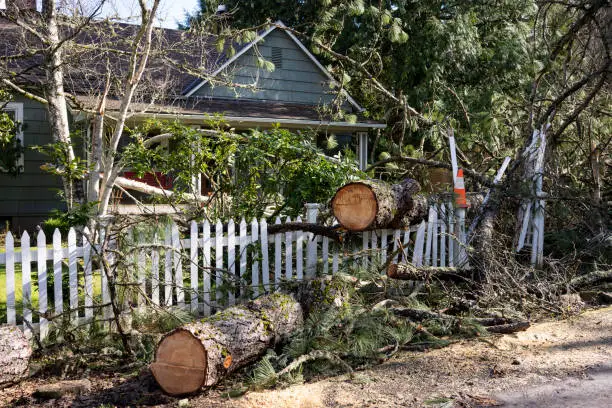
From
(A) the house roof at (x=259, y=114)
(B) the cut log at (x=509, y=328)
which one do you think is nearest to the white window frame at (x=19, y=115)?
(A) the house roof at (x=259, y=114)

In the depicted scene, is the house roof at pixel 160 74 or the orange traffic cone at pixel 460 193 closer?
the orange traffic cone at pixel 460 193

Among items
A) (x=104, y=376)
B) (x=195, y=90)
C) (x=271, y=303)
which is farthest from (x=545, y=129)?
(x=195, y=90)

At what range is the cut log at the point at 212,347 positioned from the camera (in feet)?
12.8

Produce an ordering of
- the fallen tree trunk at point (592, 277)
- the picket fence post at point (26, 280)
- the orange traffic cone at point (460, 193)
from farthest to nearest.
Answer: the orange traffic cone at point (460, 193), the fallen tree trunk at point (592, 277), the picket fence post at point (26, 280)

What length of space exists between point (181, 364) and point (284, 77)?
39.7ft

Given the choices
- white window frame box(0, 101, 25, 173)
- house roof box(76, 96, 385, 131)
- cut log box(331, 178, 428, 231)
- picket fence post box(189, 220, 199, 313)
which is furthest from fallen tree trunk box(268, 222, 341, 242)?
white window frame box(0, 101, 25, 173)

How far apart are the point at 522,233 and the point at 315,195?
2727mm

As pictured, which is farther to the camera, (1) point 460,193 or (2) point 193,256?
(1) point 460,193

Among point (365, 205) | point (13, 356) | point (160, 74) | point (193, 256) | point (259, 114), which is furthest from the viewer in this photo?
point (259, 114)

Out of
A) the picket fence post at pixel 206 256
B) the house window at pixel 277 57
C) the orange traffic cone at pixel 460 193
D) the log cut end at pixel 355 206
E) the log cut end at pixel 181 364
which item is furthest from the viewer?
the house window at pixel 277 57

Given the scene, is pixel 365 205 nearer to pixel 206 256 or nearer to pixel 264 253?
pixel 264 253

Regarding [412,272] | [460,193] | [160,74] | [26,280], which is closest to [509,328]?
[412,272]

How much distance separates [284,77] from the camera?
49.8 ft

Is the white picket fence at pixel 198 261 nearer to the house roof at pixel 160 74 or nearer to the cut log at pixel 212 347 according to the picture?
the cut log at pixel 212 347
